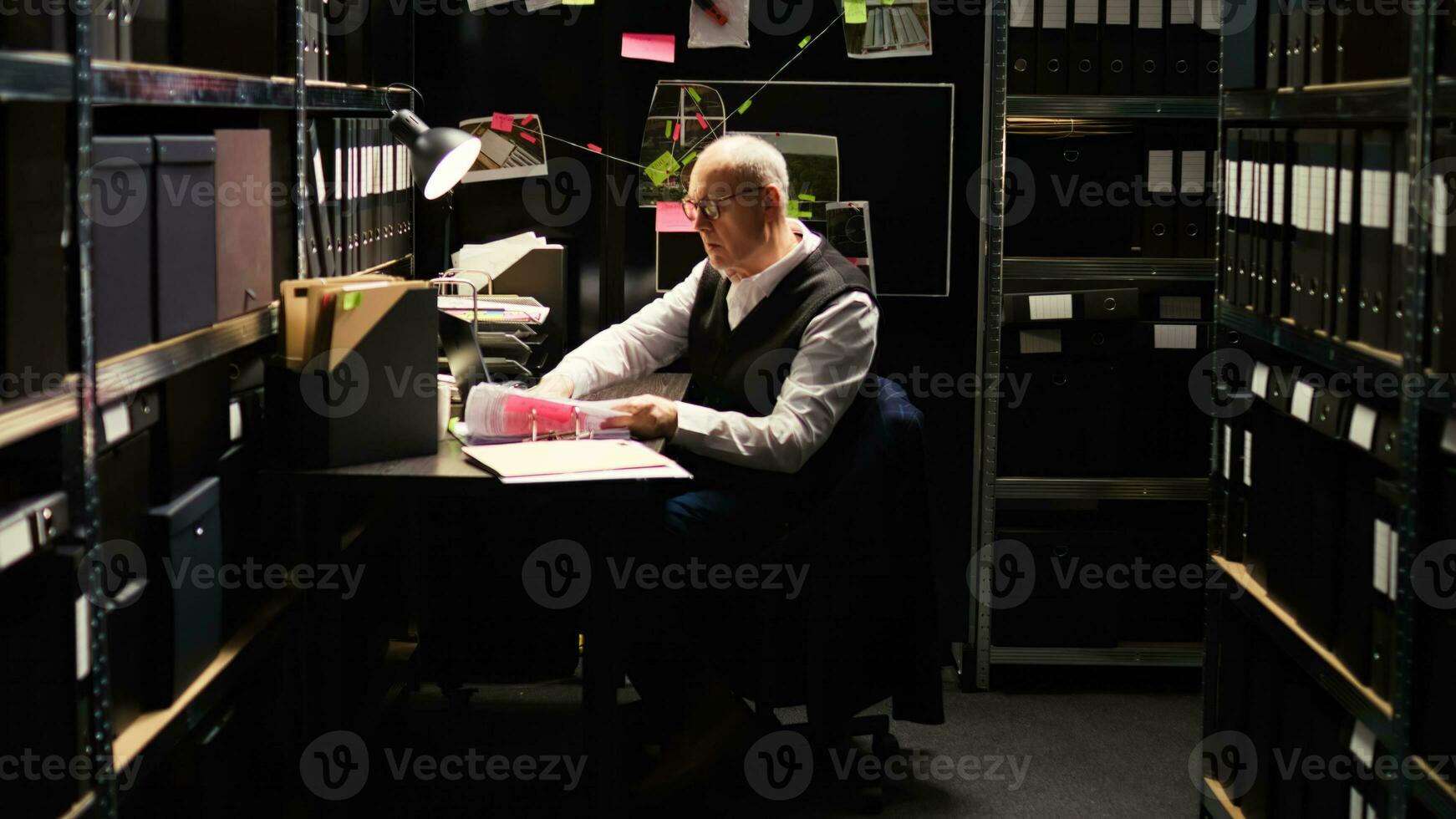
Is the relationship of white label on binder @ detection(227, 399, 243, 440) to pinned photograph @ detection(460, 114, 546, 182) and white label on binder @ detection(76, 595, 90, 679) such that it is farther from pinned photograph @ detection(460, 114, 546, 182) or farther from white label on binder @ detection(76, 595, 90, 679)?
pinned photograph @ detection(460, 114, 546, 182)

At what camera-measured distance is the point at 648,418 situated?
8.85 ft

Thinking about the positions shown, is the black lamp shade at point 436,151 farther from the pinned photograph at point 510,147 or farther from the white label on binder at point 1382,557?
the white label on binder at point 1382,557

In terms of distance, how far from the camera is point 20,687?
5.39ft

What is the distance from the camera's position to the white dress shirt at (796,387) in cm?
275

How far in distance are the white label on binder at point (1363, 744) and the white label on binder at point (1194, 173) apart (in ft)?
5.61

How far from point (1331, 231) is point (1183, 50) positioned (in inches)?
55.8

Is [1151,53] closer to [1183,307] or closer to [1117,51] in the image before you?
[1117,51]

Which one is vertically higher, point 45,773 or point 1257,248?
point 1257,248

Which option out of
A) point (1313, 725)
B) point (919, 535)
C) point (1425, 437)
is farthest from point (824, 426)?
point (1425, 437)

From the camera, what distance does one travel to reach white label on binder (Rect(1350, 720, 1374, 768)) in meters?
1.98

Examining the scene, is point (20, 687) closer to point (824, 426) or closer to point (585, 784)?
point (585, 784)

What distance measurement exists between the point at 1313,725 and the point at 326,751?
1.74 meters

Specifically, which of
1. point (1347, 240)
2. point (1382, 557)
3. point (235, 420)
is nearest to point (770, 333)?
point (235, 420)

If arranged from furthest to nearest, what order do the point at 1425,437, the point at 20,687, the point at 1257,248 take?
the point at 1257,248
the point at 1425,437
the point at 20,687
